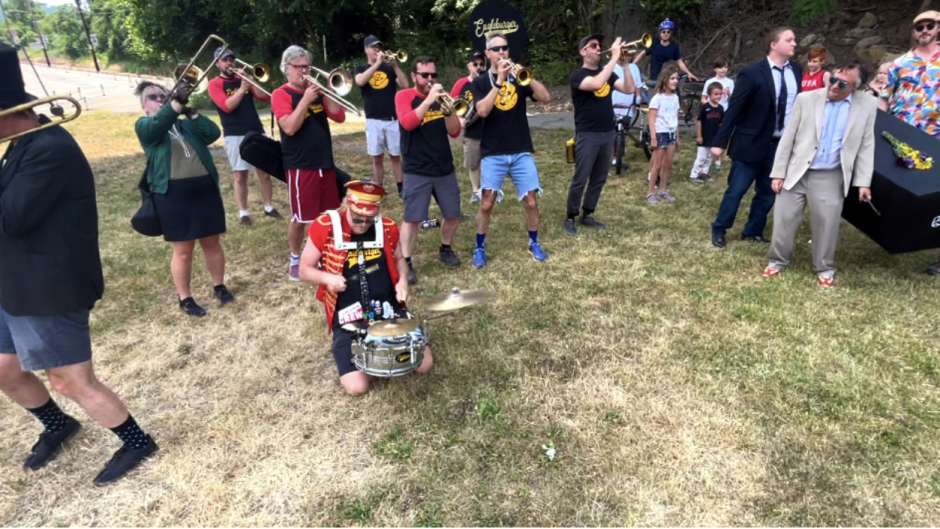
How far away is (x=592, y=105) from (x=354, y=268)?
11.1 feet

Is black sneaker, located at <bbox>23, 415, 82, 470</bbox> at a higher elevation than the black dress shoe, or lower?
lower

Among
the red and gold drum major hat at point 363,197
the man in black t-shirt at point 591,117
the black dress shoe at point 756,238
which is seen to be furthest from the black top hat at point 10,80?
the black dress shoe at point 756,238

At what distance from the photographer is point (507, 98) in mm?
5191

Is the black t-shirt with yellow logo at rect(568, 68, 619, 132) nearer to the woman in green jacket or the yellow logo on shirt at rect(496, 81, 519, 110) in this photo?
the yellow logo on shirt at rect(496, 81, 519, 110)

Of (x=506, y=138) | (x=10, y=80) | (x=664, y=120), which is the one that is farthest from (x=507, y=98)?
(x=10, y=80)

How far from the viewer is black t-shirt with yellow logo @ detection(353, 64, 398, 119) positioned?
7230 mm

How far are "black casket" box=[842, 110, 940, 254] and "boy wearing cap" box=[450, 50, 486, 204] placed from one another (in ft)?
11.5

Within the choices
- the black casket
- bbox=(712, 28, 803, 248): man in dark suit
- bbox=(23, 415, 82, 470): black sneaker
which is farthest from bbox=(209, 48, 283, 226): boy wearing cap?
the black casket

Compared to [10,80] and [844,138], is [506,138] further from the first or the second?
[10,80]

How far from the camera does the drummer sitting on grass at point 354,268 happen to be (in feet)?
11.2

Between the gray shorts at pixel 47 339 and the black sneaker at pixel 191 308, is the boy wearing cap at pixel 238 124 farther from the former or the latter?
the gray shorts at pixel 47 339

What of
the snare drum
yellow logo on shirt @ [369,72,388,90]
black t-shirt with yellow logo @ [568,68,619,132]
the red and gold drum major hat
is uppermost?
yellow logo on shirt @ [369,72,388,90]

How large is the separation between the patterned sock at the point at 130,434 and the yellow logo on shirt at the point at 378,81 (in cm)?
525

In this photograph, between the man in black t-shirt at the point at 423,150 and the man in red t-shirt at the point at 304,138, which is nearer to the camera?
the man in red t-shirt at the point at 304,138
